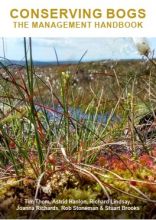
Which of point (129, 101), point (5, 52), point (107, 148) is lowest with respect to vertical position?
point (107, 148)

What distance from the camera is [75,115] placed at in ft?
10.6

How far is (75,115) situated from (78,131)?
0.10 metres

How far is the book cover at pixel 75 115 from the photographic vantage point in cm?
300

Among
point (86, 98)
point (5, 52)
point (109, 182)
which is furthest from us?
point (86, 98)

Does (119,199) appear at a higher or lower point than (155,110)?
lower

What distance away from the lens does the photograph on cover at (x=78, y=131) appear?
118 inches

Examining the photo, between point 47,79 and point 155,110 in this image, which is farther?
point 155,110

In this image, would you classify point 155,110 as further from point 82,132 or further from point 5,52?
point 5,52

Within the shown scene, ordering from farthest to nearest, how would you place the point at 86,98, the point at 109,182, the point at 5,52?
1. the point at 86,98
2. the point at 5,52
3. the point at 109,182

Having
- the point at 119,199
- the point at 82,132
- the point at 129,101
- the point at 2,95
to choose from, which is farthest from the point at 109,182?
the point at 2,95

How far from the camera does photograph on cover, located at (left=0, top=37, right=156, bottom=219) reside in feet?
9.84

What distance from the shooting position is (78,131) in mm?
3176

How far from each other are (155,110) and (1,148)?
97 cm

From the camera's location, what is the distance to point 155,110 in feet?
11.7
